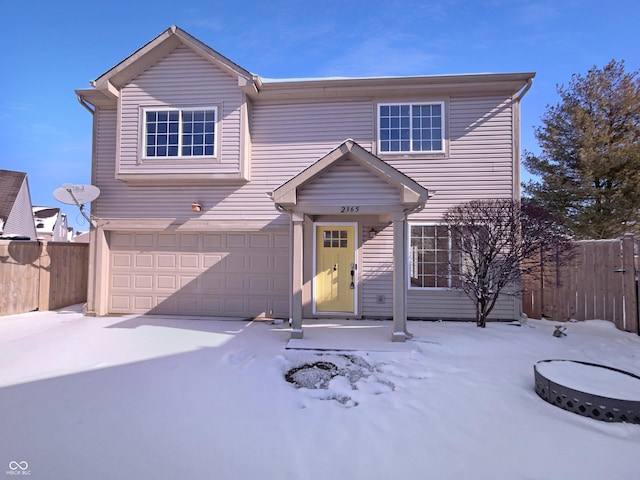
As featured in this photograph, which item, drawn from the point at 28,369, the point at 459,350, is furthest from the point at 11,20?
the point at 459,350

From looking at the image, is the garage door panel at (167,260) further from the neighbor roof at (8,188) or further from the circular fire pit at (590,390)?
the neighbor roof at (8,188)

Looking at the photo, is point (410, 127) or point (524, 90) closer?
point (524, 90)

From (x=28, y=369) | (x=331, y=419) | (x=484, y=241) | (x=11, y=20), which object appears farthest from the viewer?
(x=11, y=20)

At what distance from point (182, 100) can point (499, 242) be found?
7.72m

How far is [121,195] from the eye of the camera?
7816 mm

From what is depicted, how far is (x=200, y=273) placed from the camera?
25.2ft

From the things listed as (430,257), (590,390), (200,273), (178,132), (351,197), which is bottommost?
(590,390)

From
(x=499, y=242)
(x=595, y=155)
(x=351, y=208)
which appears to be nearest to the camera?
(x=351, y=208)

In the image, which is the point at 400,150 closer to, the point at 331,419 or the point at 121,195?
the point at 331,419

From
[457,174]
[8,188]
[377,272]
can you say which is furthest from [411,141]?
[8,188]

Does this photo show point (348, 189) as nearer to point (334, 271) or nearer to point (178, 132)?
point (334, 271)

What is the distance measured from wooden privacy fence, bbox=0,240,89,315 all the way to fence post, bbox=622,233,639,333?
501 inches

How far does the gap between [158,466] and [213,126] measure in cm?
681

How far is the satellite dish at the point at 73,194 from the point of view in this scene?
7.20 metres
